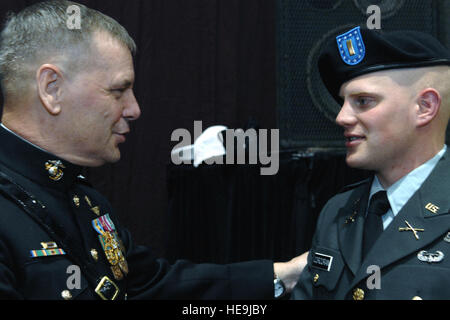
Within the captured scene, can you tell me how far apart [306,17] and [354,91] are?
1.00 metres

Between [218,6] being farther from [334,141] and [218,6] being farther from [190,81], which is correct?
[334,141]

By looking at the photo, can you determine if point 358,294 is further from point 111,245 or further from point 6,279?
point 6,279

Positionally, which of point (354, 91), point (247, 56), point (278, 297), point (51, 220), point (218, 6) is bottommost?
point (278, 297)

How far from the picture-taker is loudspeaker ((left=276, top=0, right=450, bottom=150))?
6.86 feet

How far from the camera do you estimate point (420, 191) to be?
3.85ft

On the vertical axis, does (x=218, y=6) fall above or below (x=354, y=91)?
above

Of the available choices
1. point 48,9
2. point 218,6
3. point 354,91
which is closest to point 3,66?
point 48,9

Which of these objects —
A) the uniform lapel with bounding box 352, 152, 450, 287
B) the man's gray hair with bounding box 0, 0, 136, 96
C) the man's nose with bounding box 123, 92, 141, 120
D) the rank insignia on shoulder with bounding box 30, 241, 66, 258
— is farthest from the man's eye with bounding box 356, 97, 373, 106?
the rank insignia on shoulder with bounding box 30, 241, 66, 258

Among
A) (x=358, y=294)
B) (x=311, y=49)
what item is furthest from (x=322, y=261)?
(x=311, y=49)

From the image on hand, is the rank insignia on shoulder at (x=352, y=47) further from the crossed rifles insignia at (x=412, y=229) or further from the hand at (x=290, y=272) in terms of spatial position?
the hand at (x=290, y=272)

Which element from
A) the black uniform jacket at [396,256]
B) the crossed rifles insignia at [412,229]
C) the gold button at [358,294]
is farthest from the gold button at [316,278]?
the crossed rifles insignia at [412,229]

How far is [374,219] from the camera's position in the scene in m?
1.25

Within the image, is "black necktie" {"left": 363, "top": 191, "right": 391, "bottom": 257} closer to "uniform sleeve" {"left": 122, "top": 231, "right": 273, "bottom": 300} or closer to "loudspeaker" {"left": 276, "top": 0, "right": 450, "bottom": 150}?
"uniform sleeve" {"left": 122, "top": 231, "right": 273, "bottom": 300}

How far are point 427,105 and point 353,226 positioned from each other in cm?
37
